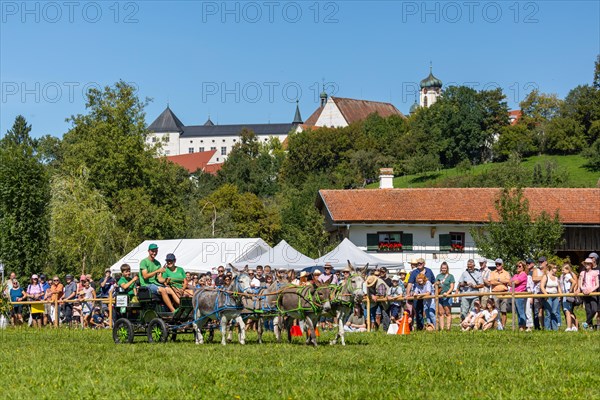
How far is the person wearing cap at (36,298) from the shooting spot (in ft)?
96.7

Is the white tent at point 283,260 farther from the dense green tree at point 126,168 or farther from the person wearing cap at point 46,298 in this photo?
the dense green tree at point 126,168

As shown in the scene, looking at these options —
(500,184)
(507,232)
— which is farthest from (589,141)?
(507,232)

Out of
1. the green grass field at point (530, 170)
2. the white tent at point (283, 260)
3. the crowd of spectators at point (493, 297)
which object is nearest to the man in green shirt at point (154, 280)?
the crowd of spectators at point (493, 297)

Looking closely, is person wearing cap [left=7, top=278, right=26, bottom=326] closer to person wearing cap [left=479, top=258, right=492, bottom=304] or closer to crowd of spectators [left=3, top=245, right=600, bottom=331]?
crowd of spectators [left=3, top=245, right=600, bottom=331]

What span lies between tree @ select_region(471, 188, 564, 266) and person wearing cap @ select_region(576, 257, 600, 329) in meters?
17.2

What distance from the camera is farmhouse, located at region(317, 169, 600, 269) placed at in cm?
5962

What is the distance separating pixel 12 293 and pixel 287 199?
267ft

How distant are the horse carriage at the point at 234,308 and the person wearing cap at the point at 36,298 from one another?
10845mm

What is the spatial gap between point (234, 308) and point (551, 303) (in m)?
8.66

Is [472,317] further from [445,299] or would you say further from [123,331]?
[123,331]

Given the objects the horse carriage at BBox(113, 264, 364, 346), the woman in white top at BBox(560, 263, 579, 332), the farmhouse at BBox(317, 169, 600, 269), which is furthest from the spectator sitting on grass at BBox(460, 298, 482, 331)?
the farmhouse at BBox(317, 169, 600, 269)

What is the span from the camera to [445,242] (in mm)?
60438

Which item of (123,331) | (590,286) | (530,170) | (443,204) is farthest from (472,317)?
(530,170)

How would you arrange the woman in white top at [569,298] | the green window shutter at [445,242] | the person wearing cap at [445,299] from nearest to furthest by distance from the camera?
1. the woman in white top at [569,298]
2. the person wearing cap at [445,299]
3. the green window shutter at [445,242]
